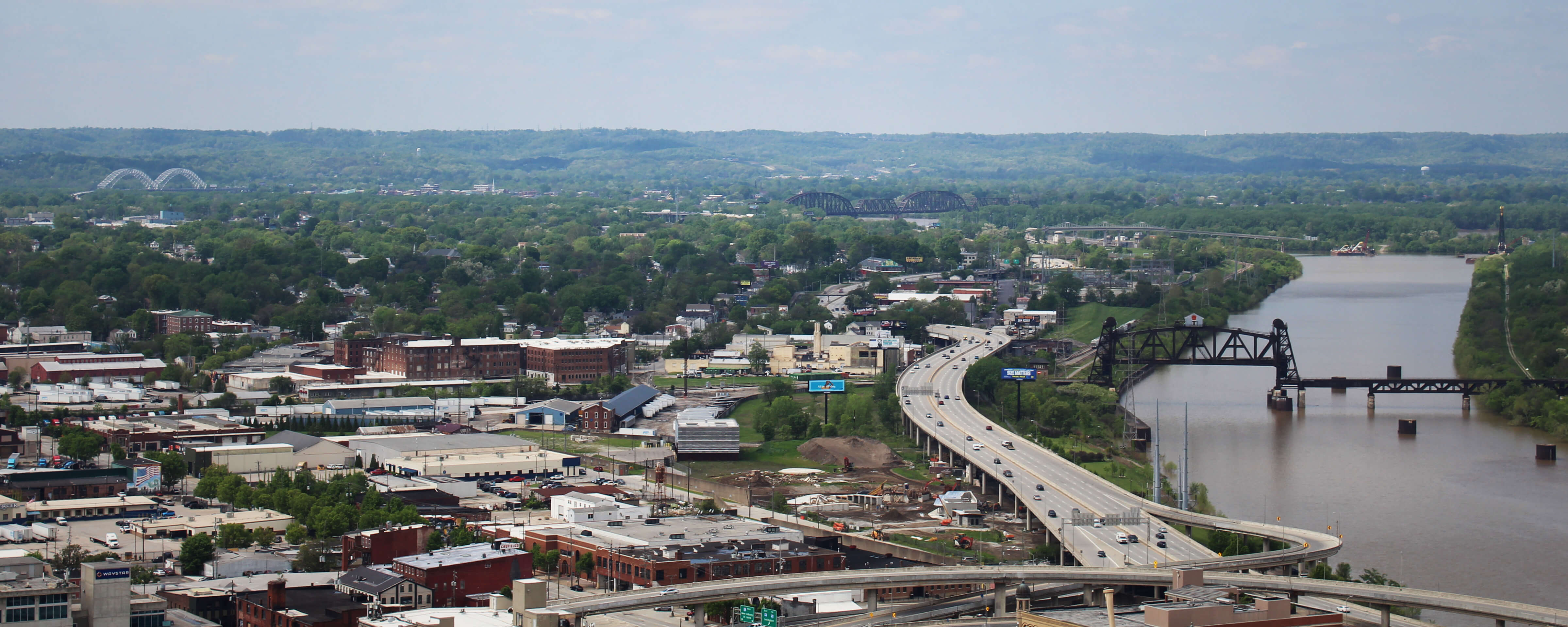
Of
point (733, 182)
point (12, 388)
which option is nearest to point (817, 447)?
point (12, 388)

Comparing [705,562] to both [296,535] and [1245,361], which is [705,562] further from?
[1245,361]

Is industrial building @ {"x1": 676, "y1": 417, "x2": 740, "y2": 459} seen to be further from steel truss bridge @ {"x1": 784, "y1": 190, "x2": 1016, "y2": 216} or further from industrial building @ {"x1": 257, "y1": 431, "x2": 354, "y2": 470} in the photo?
steel truss bridge @ {"x1": 784, "y1": 190, "x2": 1016, "y2": 216}

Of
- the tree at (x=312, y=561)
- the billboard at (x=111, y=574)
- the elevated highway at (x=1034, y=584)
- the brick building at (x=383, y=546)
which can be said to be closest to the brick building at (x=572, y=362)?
the tree at (x=312, y=561)

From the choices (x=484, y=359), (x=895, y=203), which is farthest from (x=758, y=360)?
(x=895, y=203)

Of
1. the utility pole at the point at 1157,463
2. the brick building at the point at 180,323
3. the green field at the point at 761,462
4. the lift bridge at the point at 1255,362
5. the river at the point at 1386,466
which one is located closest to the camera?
the river at the point at 1386,466

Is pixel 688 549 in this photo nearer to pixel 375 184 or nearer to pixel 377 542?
pixel 377 542

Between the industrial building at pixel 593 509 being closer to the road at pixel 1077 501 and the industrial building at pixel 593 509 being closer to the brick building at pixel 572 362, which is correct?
the road at pixel 1077 501
